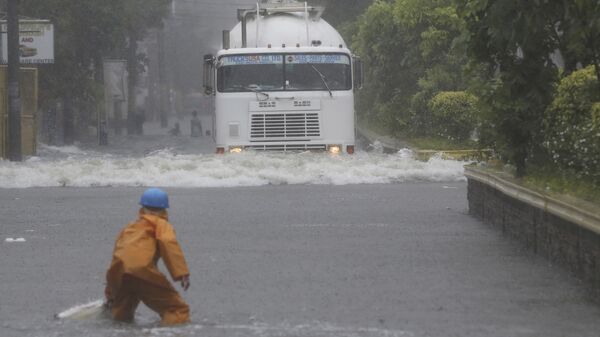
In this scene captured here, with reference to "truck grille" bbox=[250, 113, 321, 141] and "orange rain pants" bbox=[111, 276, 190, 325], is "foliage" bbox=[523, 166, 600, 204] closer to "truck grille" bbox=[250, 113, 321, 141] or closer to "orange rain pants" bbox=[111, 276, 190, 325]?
"orange rain pants" bbox=[111, 276, 190, 325]

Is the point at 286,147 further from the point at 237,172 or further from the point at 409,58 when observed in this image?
the point at 409,58

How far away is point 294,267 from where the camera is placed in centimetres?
1259

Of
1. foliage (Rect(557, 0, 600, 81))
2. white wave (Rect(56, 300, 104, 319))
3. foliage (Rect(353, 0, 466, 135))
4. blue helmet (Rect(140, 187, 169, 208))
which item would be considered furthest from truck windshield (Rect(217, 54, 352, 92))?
blue helmet (Rect(140, 187, 169, 208))

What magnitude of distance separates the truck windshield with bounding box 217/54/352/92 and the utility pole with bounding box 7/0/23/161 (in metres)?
8.35

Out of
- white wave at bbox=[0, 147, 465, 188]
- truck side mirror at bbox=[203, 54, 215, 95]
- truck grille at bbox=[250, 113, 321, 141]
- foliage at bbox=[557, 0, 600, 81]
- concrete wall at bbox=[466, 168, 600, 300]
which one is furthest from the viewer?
truck side mirror at bbox=[203, 54, 215, 95]

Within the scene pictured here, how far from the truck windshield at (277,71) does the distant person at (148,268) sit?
641 inches

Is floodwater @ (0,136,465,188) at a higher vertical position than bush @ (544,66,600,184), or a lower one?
lower

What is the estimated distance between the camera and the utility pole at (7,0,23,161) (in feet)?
105

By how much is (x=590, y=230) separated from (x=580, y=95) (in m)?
3.04

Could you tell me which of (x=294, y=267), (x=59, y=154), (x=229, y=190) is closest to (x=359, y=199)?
(x=229, y=190)

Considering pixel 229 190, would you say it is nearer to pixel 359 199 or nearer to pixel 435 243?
pixel 359 199

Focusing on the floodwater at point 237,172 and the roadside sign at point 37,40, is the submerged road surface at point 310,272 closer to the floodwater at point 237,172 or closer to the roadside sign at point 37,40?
the floodwater at point 237,172

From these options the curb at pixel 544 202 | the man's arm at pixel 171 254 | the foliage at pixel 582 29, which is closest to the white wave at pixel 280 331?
the man's arm at pixel 171 254

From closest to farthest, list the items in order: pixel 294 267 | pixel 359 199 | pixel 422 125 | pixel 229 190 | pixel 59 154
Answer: pixel 294 267 < pixel 359 199 < pixel 229 190 < pixel 422 125 < pixel 59 154
